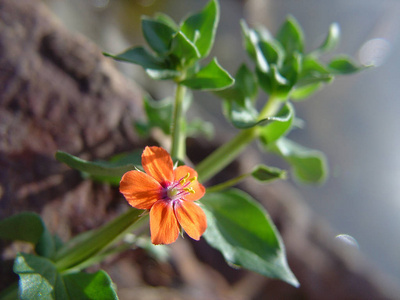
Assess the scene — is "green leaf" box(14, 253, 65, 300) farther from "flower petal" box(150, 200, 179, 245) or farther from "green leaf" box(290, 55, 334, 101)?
"green leaf" box(290, 55, 334, 101)

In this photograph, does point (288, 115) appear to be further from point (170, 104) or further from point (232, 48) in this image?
point (232, 48)

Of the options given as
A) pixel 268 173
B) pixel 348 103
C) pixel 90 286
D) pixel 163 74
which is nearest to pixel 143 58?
pixel 163 74

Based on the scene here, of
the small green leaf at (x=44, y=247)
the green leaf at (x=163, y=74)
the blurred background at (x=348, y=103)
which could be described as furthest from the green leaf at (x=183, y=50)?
the blurred background at (x=348, y=103)

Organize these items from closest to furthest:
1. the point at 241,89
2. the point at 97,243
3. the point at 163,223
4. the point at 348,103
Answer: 1. the point at 163,223
2. the point at 97,243
3. the point at 241,89
4. the point at 348,103

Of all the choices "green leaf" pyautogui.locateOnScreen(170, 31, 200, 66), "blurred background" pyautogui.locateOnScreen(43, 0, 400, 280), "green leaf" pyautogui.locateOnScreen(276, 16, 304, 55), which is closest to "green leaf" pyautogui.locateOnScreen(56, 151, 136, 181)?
"green leaf" pyautogui.locateOnScreen(170, 31, 200, 66)

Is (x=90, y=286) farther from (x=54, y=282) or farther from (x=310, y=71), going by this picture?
(x=310, y=71)

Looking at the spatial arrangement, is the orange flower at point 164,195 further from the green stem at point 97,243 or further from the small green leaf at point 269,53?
the small green leaf at point 269,53
